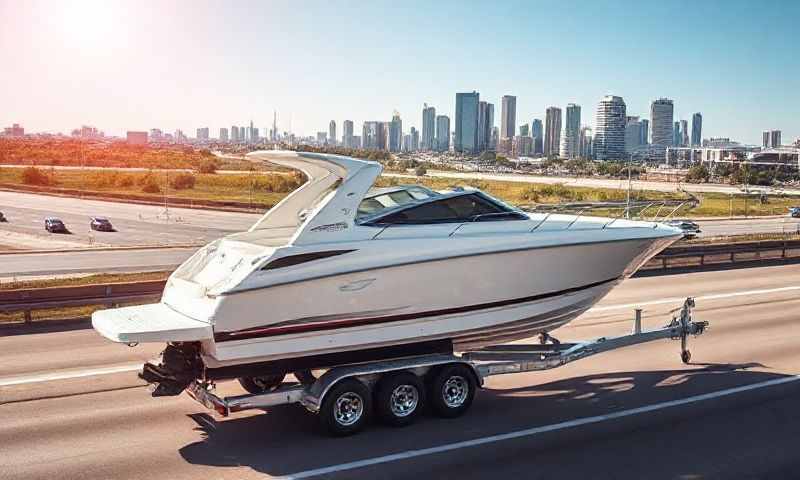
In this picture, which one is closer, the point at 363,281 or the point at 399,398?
the point at 363,281

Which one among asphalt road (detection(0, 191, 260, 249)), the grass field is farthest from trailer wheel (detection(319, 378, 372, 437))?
the grass field

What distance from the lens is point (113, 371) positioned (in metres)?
11.0

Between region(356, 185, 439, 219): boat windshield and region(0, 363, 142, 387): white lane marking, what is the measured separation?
433cm

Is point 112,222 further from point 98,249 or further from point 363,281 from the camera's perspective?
point 363,281

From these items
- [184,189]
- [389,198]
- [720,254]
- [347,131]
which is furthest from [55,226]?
[347,131]

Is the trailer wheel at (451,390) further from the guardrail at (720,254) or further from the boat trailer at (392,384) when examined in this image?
the guardrail at (720,254)

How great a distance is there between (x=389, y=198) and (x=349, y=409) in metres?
2.58

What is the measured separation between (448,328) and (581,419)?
6.07 ft

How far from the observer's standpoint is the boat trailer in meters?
8.20

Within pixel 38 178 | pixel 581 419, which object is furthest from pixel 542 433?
pixel 38 178

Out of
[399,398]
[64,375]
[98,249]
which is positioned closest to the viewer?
[399,398]

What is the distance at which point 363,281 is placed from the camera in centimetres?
854

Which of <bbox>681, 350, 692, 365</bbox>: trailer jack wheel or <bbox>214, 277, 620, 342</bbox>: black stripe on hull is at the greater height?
<bbox>214, 277, 620, 342</bbox>: black stripe on hull

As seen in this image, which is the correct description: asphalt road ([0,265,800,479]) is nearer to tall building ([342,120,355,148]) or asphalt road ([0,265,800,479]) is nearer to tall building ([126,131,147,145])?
tall building ([342,120,355,148])
